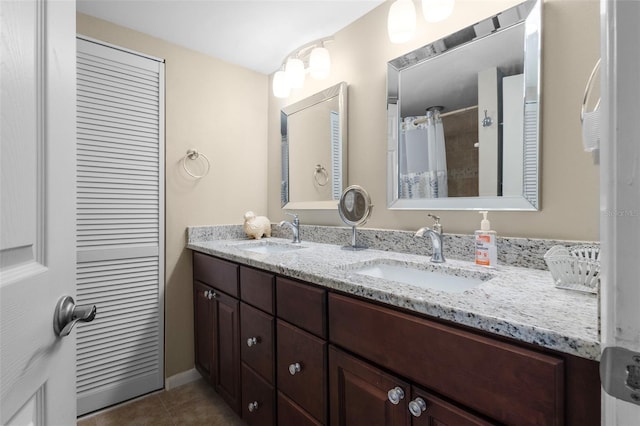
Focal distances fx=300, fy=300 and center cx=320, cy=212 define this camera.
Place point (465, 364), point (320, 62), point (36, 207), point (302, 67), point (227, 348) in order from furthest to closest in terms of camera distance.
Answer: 1. point (302, 67)
2. point (320, 62)
3. point (227, 348)
4. point (465, 364)
5. point (36, 207)

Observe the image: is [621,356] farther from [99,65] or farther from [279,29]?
[99,65]

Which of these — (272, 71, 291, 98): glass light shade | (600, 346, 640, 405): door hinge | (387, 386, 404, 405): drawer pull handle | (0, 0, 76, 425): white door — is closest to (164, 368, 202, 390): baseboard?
(0, 0, 76, 425): white door

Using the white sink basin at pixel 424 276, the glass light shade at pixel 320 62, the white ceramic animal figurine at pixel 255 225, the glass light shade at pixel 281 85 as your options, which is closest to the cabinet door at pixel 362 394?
the white sink basin at pixel 424 276

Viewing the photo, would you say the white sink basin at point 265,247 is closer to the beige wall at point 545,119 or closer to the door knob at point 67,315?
the beige wall at point 545,119

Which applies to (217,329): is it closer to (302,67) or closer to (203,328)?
(203,328)

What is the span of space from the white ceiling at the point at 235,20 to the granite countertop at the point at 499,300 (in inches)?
52.6

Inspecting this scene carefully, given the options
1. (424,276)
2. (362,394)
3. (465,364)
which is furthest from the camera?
(424,276)

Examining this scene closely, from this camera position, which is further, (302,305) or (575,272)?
(302,305)

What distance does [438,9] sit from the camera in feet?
3.99

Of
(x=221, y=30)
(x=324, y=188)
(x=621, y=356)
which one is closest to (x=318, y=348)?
(x=621, y=356)

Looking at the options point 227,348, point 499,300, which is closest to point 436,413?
point 499,300

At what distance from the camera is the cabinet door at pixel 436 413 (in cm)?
63

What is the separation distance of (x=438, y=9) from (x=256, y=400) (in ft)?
5.94

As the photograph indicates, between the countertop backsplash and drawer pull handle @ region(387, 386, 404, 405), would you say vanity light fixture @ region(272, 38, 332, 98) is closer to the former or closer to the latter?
the countertop backsplash
